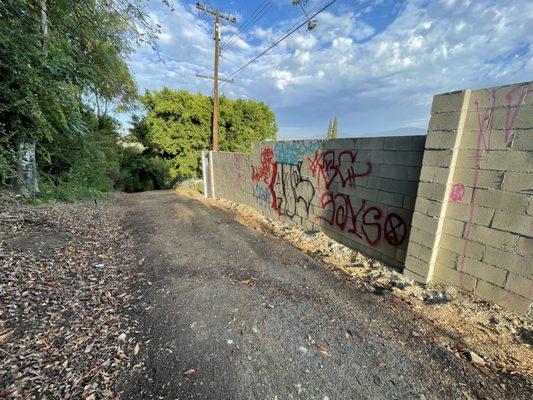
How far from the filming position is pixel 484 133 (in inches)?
107

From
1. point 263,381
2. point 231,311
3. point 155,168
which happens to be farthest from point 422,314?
point 155,168

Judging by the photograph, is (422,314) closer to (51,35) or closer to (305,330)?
(305,330)

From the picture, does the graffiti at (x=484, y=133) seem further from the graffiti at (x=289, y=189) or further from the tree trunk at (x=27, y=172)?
the tree trunk at (x=27, y=172)

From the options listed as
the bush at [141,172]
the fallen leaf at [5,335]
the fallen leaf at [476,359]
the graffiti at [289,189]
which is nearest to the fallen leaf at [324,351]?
the fallen leaf at [476,359]

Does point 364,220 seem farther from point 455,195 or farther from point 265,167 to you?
point 265,167

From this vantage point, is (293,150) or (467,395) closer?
(467,395)

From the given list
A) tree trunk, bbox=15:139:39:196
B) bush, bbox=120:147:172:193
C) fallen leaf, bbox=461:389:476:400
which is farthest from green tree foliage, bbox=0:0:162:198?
bush, bbox=120:147:172:193

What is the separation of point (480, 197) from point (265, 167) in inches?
198

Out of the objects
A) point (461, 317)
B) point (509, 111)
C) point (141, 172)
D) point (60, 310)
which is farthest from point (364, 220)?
point (141, 172)

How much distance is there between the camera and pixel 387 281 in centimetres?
342

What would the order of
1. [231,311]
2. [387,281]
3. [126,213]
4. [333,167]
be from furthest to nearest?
[126,213]
[333,167]
[387,281]
[231,311]

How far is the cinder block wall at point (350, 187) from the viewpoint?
363cm


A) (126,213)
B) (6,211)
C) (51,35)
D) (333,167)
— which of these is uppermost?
(51,35)

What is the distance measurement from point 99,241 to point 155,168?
11338mm
